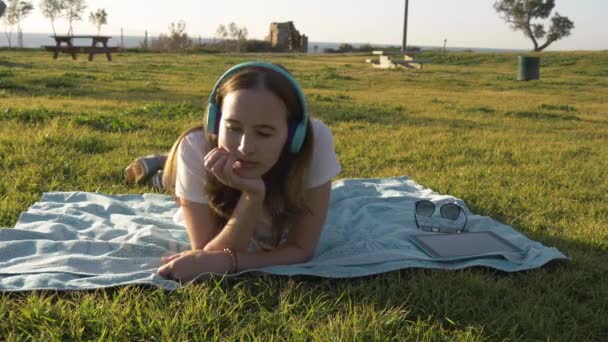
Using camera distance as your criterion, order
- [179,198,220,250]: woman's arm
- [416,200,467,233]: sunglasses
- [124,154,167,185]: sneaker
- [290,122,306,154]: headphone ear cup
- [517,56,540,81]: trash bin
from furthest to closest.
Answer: [517,56,540,81]: trash bin
[124,154,167,185]: sneaker
[416,200,467,233]: sunglasses
[179,198,220,250]: woman's arm
[290,122,306,154]: headphone ear cup

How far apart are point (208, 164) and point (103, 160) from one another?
3344 mm

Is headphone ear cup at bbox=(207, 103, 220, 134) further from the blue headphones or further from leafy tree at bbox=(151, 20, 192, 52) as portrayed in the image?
leafy tree at bbox=(151, 20, 192, 52)

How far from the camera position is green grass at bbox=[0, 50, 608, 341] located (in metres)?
2.50

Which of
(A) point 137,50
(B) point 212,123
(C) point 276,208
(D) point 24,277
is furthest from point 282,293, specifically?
(A) point 137,50

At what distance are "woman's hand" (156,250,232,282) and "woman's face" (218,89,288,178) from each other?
451mm

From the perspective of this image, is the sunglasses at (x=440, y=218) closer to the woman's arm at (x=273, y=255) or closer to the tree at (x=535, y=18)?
the woman's arm at (x=273, y=255)

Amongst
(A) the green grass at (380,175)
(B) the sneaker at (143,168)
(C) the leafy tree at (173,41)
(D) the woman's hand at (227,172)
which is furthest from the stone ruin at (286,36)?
(D) the woman's hand at (227,172)

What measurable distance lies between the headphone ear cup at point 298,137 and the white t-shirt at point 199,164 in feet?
0.83

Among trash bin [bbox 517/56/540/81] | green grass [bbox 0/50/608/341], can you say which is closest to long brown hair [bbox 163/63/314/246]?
green grass [bbox 0/50/608/341]

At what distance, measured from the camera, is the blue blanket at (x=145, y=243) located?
2924 millimetres

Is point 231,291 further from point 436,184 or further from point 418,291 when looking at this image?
point 436,184

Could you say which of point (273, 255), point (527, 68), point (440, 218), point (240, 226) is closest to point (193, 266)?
point (240, 226)

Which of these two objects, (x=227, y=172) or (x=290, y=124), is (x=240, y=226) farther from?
(x=290, y=124)

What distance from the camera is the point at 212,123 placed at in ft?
9.39
